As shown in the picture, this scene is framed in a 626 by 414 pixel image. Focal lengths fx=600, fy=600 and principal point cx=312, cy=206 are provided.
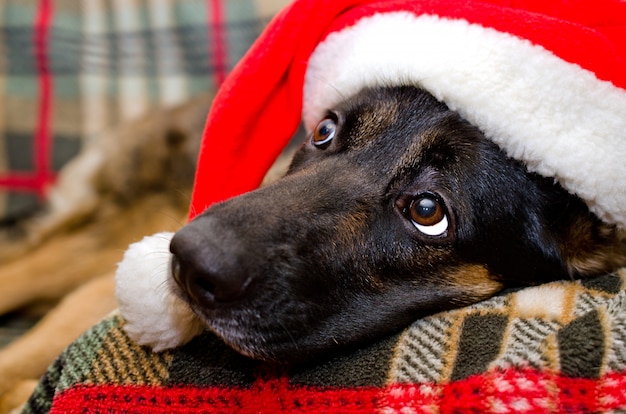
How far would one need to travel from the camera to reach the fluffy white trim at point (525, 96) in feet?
4.89

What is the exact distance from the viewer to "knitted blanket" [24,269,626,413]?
4.03ft

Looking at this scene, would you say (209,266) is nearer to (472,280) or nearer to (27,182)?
(472,280)

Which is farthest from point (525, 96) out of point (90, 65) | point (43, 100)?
point (43, 100)

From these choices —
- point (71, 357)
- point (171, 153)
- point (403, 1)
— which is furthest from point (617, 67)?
point (171, 153)

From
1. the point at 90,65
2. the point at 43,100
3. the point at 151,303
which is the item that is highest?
the point at 151,303

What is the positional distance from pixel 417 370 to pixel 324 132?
0.92m

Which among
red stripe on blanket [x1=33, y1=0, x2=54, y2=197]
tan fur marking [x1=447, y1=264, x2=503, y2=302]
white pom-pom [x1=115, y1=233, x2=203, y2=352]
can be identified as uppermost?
tan fur marking [x1=447, y1=264, x2=503, y2=302]

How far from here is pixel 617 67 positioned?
4.87 ft

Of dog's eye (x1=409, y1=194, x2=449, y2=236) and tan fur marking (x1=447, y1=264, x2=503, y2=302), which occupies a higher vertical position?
dog's eye (x1=409, y1=194, x2=449, y2=236)

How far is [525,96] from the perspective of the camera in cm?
153

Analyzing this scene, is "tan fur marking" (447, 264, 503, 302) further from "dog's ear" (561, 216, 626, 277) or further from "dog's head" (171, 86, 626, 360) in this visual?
"dog's ear" (561, 216, 626, 277)

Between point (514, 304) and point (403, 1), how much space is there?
0.94 meters

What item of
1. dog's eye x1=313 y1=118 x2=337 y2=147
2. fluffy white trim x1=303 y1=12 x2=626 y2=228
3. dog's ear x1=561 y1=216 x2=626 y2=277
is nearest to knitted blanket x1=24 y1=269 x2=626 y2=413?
dog's ear x1=561 y1=216 x2=626 y2=277

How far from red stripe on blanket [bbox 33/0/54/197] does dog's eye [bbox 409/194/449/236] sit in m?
2.61
